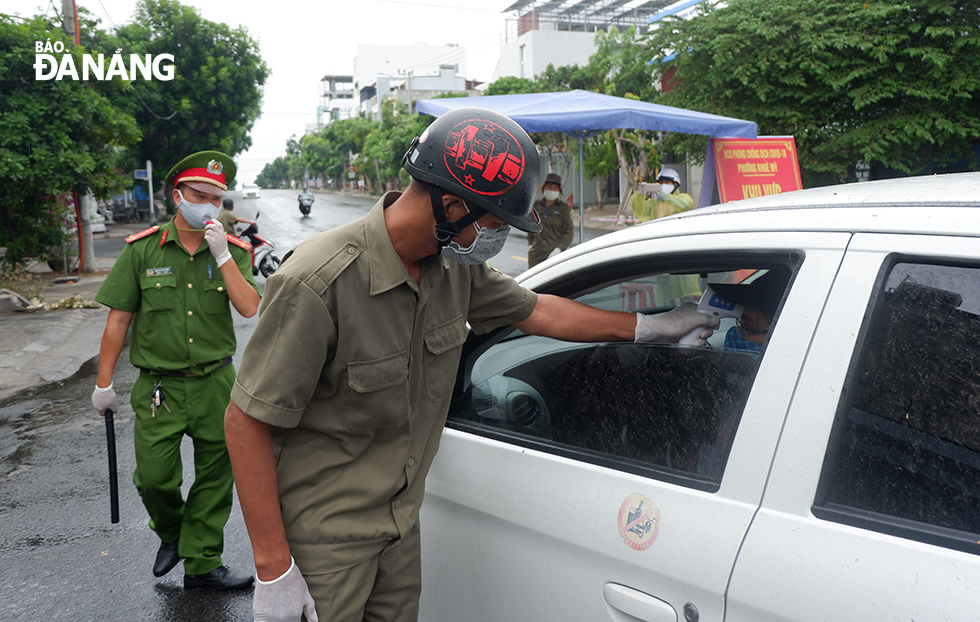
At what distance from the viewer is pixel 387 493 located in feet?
5.33

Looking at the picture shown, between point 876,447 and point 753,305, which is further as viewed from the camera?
point 753,305

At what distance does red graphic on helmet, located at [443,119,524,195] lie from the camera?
1464 mm

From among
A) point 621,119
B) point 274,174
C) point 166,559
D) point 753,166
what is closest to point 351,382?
point 166,559

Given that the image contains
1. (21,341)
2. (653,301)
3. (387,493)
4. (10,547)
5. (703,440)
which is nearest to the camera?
(703,440)

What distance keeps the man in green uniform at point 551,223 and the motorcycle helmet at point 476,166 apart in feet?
27.5

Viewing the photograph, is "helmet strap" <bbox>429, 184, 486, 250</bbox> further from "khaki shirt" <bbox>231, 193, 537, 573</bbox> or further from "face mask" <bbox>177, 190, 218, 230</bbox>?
"face mask" <bbox>177, 190, 218, 230</bbox>

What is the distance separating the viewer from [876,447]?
3.87ft

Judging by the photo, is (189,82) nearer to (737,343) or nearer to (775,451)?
(737,343)

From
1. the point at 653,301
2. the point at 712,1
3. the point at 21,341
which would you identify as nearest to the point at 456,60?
the point at 712,1

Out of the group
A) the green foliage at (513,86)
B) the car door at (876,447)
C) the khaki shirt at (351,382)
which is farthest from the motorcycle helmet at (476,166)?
the green foliage at (513,86)

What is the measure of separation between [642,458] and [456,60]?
8916 cm

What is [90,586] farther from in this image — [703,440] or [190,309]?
[703,440]

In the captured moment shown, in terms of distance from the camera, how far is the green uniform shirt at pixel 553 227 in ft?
32.7

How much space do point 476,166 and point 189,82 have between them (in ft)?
85.7
